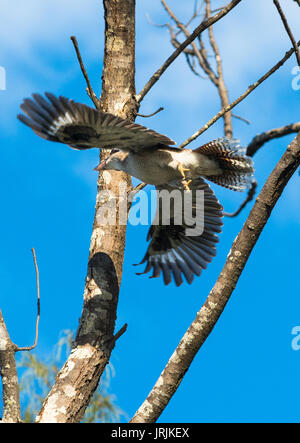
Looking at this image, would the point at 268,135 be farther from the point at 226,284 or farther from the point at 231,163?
the point at 226,284

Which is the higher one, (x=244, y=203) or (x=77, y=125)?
(x=244, y=203)

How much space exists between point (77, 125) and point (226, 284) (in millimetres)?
1418

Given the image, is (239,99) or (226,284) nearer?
(226,284)

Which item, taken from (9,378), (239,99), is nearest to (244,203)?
(239,99)

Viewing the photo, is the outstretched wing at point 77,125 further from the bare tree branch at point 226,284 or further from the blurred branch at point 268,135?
the blurred branch at point 268,135

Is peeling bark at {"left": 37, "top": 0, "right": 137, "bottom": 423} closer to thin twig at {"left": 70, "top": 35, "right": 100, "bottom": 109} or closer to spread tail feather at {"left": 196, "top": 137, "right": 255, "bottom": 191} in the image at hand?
thin twig at {"left": 70, "top": 35, "right": 100, "bottom": 109}

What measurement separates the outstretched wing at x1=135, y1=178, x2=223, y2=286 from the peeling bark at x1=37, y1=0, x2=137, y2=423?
0.63 metres

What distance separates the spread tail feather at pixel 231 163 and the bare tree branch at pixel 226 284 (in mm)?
973

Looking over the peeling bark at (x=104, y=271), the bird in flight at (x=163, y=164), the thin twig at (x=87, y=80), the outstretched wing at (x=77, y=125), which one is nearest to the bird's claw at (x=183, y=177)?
the bird in flight at (x=163, y=164)

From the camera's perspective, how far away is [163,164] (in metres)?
4.29

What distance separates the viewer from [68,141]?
12.8 feet

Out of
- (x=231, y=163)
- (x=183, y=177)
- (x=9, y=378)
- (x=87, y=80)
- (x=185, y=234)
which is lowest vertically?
(x=9, y=378)

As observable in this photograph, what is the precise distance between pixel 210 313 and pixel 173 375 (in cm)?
44
